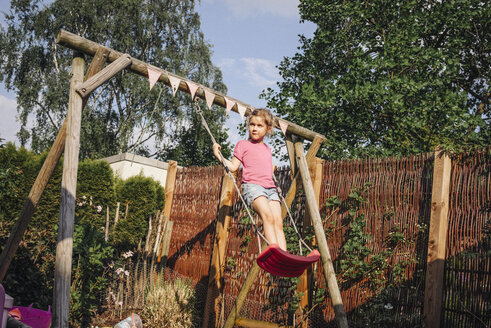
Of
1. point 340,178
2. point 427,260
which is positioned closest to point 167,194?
point 340,178

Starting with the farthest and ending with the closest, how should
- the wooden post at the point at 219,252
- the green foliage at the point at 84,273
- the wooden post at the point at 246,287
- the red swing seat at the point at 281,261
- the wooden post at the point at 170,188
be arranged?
1. the wooden post at the point at 170,188
2. the wooden post at the point at 219,252
3. the green foliage at the point at 84,273
4. the wooden post at the point at 246,287
5. the red swing seat at the point at 281,261

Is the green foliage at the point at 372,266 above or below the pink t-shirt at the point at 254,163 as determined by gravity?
below

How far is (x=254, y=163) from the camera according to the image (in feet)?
12.9

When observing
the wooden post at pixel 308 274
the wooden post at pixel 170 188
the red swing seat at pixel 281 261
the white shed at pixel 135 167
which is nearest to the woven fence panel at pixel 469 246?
the red swing seat at pixel 281 261

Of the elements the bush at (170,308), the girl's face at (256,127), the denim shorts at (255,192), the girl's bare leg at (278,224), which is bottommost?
the bush at (170,308)

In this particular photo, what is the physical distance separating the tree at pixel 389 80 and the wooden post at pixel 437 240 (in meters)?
4.46

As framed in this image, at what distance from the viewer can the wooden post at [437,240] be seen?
11.3ft

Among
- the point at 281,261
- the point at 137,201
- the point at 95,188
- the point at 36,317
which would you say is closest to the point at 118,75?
the point at 137,201

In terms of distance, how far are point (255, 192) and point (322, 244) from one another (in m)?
0.87

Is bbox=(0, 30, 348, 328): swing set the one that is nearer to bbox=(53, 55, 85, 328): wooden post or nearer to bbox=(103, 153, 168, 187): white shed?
bbox=(53, 55, 85, 328): wooden post

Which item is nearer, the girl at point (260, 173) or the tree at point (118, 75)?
the girl at point (260, 173)

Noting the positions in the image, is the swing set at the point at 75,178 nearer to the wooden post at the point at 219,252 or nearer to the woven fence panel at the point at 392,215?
the woven fence panel at the point at 392,215

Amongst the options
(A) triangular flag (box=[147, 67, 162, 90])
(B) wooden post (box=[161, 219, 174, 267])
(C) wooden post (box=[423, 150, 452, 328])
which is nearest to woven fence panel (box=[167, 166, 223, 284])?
(B) wooden post (box=[161, 219, 174, 267])

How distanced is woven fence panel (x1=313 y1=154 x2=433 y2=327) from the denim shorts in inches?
39.3
